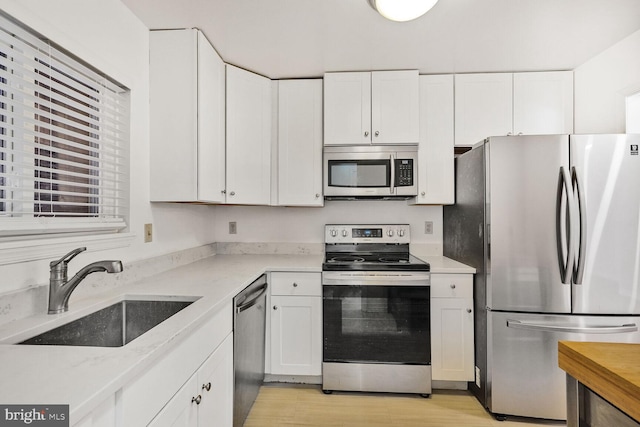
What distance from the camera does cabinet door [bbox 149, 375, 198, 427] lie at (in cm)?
100

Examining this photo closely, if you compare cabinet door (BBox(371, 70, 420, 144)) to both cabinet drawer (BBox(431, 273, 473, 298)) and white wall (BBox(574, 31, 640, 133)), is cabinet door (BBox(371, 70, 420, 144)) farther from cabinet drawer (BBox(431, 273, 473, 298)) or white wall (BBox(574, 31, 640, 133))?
white wall (BBox(574, 31, 640, 133))

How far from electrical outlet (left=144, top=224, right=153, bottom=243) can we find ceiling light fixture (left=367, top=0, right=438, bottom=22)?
1.72 m

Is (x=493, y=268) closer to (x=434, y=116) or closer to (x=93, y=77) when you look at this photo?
(x=434, y=116)

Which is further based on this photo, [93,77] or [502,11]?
[502,11]

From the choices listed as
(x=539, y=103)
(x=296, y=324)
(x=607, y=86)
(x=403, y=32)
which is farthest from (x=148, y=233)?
(x=607, y=86)

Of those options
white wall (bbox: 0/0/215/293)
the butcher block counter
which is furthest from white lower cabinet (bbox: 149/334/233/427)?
the butcher block counter

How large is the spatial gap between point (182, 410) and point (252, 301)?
2.77 ft

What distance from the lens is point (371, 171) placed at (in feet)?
8.54

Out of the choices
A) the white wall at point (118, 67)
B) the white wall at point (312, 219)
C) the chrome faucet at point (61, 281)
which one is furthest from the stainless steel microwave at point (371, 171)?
the chrome faucet at point (61, 281)

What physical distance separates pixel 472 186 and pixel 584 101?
1.10 meters

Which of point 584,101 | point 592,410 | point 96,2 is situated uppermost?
point 96,2

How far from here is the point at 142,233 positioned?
6.19 ft

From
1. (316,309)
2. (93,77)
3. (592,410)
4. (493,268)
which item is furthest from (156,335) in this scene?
(493,268)

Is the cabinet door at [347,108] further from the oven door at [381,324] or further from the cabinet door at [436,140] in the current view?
the oven door at [381,324]
